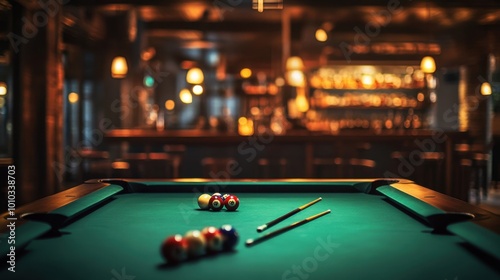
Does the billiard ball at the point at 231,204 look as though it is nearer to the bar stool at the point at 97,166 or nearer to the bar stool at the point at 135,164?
the bar stool at the point at 135,164

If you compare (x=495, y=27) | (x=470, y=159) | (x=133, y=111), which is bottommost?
(x=470, y=159)

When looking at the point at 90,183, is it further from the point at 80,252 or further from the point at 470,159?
the point at 470,159

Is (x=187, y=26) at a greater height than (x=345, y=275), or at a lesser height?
greater

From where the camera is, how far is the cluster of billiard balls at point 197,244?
4.68ft

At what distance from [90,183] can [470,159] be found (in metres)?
6.23

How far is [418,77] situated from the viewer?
10812 mm

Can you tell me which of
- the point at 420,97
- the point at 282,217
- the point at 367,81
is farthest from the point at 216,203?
the point at 420,97

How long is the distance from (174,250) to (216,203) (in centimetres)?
97

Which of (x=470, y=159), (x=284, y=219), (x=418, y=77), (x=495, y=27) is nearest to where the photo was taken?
(x=284, y=219)

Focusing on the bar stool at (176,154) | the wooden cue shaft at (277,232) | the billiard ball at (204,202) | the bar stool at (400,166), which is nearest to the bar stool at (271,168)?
the bar stool at (176,154)

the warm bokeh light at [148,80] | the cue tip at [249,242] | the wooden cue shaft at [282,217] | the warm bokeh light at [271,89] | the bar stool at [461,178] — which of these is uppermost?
the warm bokeh light at [148,80]

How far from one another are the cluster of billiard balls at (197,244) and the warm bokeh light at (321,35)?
802cm

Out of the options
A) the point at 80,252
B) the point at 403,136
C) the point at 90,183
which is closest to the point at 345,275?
the point at 80,252

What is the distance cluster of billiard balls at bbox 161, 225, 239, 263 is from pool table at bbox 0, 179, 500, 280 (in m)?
0.02
